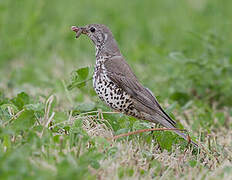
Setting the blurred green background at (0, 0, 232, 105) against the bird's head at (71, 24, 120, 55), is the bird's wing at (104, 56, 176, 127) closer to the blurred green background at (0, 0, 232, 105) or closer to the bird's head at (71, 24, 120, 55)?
the bird's head at (71, 24, 120, 55)

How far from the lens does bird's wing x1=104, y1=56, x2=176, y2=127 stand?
5539mm

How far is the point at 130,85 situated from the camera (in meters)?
5.64

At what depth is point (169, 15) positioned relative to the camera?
12562 millimetres

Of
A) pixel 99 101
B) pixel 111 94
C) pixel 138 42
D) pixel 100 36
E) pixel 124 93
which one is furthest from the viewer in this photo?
pixel 138 42

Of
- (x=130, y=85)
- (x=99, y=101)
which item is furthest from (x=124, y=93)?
(x=99, y=101)

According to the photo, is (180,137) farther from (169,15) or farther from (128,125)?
(169,15)

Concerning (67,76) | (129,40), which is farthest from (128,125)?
(129,40)

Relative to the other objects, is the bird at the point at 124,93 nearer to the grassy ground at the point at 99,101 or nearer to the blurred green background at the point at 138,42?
the grassy ground at the point at 99,101

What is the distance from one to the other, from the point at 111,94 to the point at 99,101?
2.41 ft

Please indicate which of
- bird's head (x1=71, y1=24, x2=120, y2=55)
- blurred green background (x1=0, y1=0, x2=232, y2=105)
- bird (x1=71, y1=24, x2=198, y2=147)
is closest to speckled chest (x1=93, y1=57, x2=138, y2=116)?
bird (x1=71, y1=24, x2=198, y2=147)

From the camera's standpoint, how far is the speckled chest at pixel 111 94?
17.7 feet

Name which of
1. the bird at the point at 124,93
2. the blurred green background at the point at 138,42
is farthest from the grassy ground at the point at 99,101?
the bird at the point at 124,93

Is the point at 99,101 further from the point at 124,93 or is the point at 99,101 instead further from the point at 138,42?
the point at 138,42

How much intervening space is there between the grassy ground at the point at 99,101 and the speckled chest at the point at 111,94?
0.10 m
